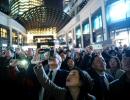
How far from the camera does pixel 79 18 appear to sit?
61.2 m

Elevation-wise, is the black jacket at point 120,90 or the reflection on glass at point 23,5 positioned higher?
the reflection on glass at point 23,5

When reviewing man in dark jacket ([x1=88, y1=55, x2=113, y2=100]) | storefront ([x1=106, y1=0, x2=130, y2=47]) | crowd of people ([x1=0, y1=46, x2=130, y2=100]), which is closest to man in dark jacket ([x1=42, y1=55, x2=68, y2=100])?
crowd of people ([x1=0, y1=46, x2=130, y2=100])

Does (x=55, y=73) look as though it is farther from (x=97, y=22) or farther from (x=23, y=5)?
(x=23, y=5)

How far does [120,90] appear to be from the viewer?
16.1 feet

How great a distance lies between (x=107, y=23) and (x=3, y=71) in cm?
2874

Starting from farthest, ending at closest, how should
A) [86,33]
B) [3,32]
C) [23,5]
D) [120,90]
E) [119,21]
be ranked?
[23,5]
[3,32]
[86,33]
[119,21]
[120,90]

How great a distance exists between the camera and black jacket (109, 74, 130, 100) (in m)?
4.86

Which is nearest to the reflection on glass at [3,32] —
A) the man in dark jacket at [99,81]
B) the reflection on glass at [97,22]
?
the reflection on glass at [97,22]

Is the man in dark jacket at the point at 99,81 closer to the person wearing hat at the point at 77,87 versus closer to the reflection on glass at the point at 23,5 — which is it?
the person wearing hat at the point at 77,87

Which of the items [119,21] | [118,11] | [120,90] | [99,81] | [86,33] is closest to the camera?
[120,90]

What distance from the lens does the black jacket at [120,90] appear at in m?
4.86

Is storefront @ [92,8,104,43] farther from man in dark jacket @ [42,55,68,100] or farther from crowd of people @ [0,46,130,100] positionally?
man in dark jacket @ [42,55,68,100]

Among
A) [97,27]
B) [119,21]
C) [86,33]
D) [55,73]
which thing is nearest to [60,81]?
[55,73]

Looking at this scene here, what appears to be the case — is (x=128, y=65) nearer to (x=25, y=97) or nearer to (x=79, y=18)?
(x=25, y=97)
